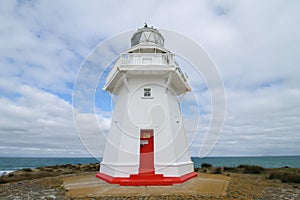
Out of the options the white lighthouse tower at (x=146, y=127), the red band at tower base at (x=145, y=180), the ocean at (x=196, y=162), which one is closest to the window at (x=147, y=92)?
the white lighthouse tower at (x=146, y=127)

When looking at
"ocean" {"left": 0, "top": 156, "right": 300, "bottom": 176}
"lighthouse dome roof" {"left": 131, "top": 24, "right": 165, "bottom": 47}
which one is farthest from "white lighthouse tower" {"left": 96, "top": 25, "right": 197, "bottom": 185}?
"ocean" {"left": 0, "top": 156, "right": 300, "bottom": 176}

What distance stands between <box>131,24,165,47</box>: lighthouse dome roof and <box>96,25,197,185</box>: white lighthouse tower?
0.66 meters

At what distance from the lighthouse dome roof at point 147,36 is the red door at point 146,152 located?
4636 mm

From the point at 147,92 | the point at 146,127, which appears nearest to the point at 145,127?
the point at 146,127

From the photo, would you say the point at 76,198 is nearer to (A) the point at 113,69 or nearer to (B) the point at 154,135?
(B) the point at 154,135

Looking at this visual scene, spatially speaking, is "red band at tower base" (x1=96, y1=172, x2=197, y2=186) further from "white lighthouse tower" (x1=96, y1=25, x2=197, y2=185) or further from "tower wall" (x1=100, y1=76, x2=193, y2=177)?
"tower wall" (x1=100, y1=76, x2=193, y2=177)

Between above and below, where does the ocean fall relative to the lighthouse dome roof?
below

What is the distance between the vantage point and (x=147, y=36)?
11836mm

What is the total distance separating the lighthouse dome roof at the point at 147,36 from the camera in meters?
11.8

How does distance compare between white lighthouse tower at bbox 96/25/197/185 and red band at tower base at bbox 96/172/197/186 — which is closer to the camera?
red band at tower base at bbox 96/172/197/186

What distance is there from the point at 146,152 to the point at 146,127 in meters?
1.12

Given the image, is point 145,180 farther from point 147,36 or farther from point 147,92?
point 147,36

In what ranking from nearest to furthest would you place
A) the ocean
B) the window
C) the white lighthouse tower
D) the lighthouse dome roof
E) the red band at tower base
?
the red band at tower base, the white lighthouse tower, the window, the lighthouse dome roof, the ocean

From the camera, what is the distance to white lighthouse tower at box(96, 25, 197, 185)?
375 inches
